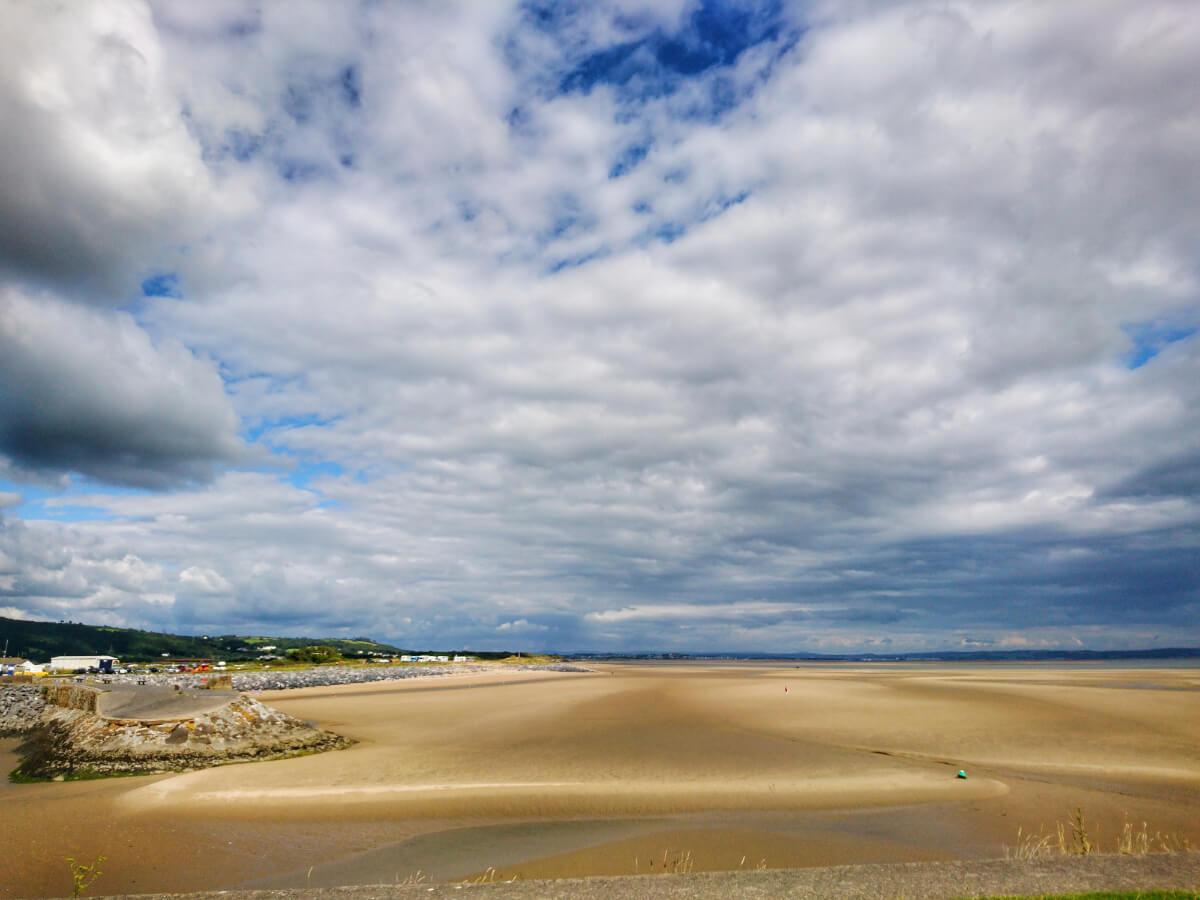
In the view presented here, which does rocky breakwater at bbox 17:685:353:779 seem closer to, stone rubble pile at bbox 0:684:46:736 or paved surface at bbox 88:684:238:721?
paved surface at bbox 88:684:238:721

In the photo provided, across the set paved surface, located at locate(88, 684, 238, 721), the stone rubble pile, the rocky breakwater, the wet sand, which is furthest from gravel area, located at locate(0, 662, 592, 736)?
the rocky breakwater

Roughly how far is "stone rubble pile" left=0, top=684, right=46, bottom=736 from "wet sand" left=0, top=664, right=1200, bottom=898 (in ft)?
18.7

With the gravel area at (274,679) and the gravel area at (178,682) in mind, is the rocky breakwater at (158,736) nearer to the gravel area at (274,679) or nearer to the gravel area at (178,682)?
the gravel area at (178,682)

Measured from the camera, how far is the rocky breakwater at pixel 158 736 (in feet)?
74.2

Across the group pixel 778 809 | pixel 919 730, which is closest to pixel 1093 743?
pixel 919 730

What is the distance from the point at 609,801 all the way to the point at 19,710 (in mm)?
40241

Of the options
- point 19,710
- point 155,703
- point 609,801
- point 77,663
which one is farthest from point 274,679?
point 77,663

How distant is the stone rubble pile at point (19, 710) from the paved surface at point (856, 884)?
36.7 m

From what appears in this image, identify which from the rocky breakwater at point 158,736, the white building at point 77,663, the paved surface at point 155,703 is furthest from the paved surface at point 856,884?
the white building at point 77,663

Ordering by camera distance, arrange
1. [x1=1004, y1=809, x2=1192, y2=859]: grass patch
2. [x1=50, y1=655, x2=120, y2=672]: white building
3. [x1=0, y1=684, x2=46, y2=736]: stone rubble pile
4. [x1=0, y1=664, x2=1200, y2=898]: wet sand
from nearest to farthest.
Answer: [x1=1004, y1=809, x2=1192, y2=859]: grass patch, [x1=0, y1=664, x2=1200, y2=898]: wet sand, [x1=0, y1=684, x2=46, y2=736]: stone rubble pile, [x1=50, y1=655, x2=120, y2=672]: white building

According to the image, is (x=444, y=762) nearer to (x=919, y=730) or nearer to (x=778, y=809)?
(x=778, y=809)

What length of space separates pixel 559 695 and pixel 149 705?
3143 centimetres

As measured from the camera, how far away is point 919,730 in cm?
2977

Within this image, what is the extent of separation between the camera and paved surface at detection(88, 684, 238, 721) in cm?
2498
